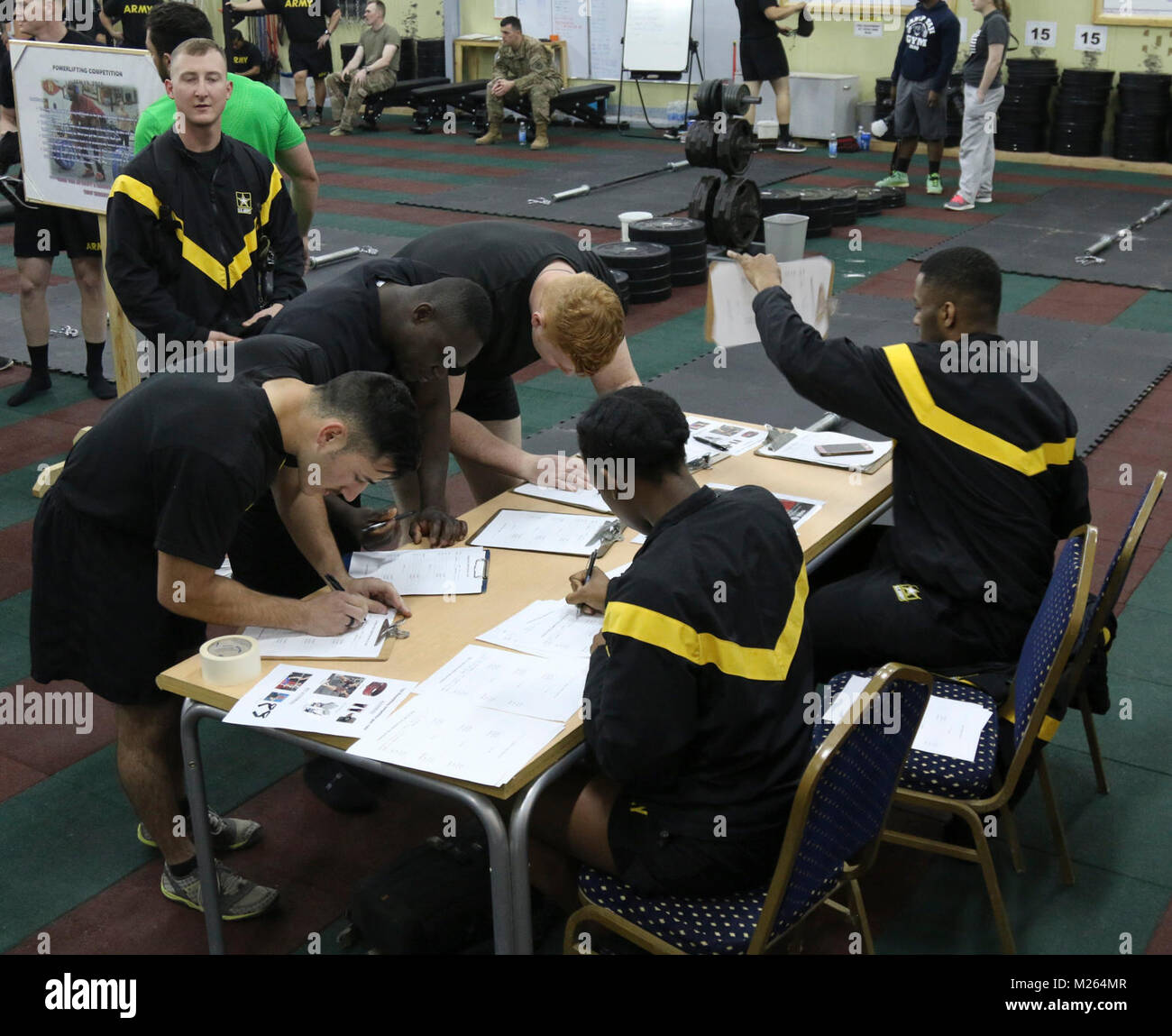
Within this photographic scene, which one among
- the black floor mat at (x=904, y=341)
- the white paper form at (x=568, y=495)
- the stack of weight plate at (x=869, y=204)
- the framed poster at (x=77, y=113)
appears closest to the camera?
the white paper form at (x=568, y=495)

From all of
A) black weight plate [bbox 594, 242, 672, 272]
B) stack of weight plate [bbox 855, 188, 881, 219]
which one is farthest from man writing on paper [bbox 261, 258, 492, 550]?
stack of weight plate [bbox 855, 188, 881, 219]

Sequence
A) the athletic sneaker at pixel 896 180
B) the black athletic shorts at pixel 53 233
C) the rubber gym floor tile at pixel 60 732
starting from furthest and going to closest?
the athletic sneaker at pixel 896 180
the black athletic shorts at pixel 53 233
the rubber gym floor tile at pixel 60 732

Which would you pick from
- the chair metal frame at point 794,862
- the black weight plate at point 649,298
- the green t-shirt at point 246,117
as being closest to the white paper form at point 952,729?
the chair metal frame at point 794,862

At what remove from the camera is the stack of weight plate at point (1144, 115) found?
1189cm

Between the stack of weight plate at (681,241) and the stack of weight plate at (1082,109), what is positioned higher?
the stack of weight plate at (1082,109)

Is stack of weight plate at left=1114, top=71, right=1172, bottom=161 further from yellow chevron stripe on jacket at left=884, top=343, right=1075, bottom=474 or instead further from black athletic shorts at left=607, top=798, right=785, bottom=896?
black athletic shorts at left=607, top=798, right=785, bottom=896

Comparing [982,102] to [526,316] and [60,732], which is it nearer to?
[526,316]

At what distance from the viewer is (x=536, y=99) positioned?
1349 cm

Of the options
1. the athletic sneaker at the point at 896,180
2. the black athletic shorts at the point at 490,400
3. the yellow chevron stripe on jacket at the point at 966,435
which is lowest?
the black athletic shorts at the point at 490,400

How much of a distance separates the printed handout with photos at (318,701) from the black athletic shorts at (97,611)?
16.1 inches

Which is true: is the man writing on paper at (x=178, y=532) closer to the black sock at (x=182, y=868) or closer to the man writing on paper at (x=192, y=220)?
the black sock at (x=182, y=868)

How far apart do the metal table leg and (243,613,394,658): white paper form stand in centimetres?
56

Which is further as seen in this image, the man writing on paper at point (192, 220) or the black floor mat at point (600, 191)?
the black floor mat at point (600, 191)

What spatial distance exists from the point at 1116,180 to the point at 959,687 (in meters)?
10.2
